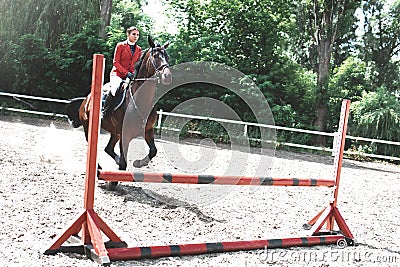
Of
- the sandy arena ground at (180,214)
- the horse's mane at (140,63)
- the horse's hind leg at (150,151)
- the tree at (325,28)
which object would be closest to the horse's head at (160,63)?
the horse's mane at (140,63)

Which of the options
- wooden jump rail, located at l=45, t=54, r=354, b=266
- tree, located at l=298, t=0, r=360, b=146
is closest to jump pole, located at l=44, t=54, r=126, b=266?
wooden jump rail, located at l=45, t=54, r=354, b=266

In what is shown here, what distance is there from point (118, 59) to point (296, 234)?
10.8 feet

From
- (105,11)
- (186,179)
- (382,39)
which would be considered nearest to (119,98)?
(186,179)

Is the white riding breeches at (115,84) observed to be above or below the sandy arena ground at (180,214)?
above

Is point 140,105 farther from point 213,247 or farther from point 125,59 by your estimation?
point 213,247

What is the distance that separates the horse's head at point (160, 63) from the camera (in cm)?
574

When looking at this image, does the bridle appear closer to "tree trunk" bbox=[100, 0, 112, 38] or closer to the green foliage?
the green foliage

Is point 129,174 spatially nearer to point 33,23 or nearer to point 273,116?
point 273,116

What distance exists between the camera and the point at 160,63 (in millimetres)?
5883

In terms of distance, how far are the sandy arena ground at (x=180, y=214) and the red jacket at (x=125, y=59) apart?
5.41 feet

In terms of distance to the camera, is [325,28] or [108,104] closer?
[108,104]

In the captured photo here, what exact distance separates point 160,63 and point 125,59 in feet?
2.63

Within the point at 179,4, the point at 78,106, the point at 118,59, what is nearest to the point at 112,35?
the point at 179,4

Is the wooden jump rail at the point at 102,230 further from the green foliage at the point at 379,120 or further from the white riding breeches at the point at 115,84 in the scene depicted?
the green foliage at the point at 379,120
